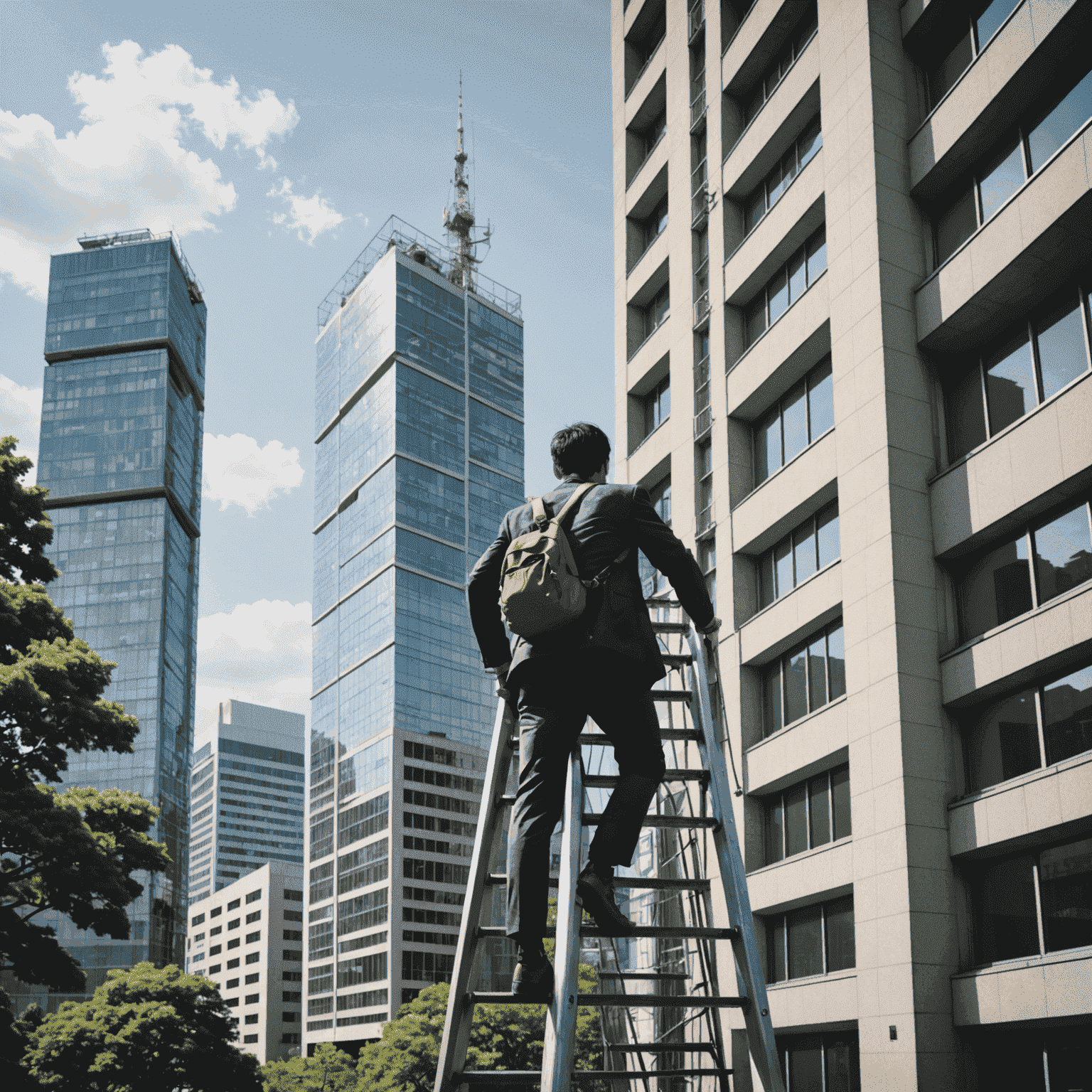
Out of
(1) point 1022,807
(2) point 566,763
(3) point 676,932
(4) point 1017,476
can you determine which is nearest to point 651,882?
(3) point 676,932

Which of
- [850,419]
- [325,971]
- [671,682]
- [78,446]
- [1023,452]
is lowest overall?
[325,971]

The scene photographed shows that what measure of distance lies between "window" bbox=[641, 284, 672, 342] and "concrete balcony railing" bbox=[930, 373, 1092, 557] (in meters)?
13.3

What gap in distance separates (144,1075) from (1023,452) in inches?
1334

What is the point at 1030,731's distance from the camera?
16578mm

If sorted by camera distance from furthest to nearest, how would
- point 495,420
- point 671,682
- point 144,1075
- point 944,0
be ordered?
point 495,420 → point 144,1075 → point 671,682 → point 944,0

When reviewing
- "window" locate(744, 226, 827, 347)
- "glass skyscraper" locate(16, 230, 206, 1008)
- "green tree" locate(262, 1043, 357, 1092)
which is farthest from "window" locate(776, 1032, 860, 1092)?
"glass skyscraper" locate(16, 230, 206, 1008)

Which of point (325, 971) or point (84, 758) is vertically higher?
point (84, 758)

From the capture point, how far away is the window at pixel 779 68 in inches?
952

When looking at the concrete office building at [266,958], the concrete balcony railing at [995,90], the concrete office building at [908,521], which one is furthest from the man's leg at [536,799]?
the concrete office building at [266,958]

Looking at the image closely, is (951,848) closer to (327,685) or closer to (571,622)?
(571,622)

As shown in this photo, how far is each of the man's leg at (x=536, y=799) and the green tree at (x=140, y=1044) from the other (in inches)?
1414

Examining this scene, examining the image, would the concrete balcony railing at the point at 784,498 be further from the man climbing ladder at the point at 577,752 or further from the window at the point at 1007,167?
the man climbing ladder at the point at 577,752

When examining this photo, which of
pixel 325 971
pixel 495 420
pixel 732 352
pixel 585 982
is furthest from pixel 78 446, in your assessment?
pixel 732 352

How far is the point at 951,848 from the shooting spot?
17375 mm
